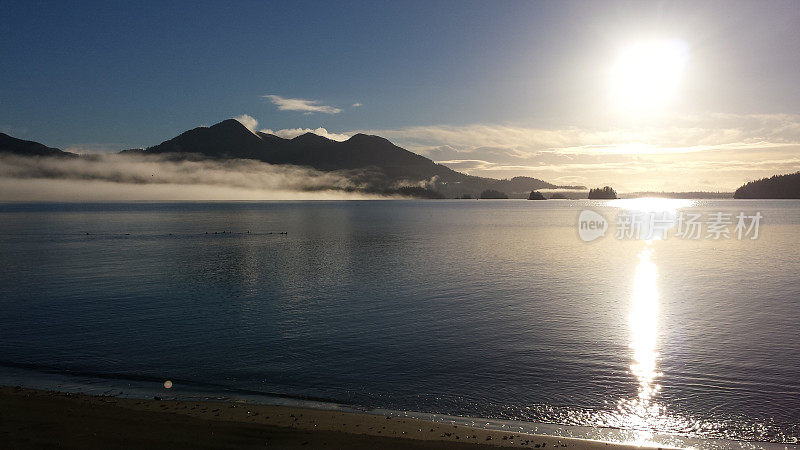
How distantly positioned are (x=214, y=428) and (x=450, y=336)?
13.8 meters

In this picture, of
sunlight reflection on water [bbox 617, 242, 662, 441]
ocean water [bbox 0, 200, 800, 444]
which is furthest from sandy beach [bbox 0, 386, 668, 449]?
sunlight reflection on water [bbox 617, 242, 662, 441]

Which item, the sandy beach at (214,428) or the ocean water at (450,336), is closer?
the sandy beach at (214,428)

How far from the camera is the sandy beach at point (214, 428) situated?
11.9 m

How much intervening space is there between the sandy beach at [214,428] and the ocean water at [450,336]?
6.15ft

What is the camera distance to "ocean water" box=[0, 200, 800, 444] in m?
16.4

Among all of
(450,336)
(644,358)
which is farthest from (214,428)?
(644,358)

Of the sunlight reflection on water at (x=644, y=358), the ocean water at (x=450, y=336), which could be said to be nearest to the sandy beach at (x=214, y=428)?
Answer: the ocean water at (x=450, y=336)

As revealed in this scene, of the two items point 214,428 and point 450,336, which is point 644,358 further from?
point 214,428

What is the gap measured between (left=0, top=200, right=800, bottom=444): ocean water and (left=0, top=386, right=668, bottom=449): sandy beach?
188 cm

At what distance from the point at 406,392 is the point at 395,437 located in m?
4.29

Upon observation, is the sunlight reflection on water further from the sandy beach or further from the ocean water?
the sandy beach

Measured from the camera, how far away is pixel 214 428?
12.8 meters

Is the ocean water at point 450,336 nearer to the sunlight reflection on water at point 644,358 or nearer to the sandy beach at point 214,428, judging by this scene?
the sunlight reflection on water at point 644,358

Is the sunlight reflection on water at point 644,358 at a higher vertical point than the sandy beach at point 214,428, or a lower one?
lower
